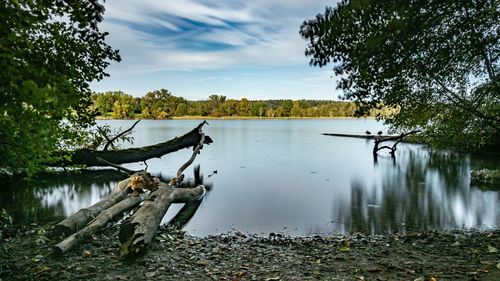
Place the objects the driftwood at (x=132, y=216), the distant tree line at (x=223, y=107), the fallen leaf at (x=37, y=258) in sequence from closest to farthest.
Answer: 1. the fallen leaf at (x=37, y=258)
2. the driftwood at (x=132, y=216)
3. the distant tree line at (x=223, y=107)

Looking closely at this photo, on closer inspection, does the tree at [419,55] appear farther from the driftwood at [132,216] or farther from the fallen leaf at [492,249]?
the driftwood at [132,216]

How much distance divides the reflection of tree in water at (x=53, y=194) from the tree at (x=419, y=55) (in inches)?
320

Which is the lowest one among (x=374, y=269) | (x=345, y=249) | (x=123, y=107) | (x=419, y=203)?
(x=419, y=203)

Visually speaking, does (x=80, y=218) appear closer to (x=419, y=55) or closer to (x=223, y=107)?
(x=419, y=55)

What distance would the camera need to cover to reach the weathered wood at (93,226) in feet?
22.1

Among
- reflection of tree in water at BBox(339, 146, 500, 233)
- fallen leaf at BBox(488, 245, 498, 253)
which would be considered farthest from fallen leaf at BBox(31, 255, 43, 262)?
fallen leaf at BBox(488, 245, 498, 253)

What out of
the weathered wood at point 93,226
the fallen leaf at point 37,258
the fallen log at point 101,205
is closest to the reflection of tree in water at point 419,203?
the weathered wood at point 93,226

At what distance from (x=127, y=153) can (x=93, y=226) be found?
12.6 m

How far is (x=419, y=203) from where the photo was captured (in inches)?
566

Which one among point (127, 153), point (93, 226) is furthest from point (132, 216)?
point (127, 153)

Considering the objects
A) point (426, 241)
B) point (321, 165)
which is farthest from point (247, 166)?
point (426, 241)

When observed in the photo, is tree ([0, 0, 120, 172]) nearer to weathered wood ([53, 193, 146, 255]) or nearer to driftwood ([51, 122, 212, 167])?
weathered wood ([53, 193, 146, 255])

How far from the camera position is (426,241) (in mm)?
8227

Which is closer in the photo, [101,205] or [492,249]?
[492,249]
